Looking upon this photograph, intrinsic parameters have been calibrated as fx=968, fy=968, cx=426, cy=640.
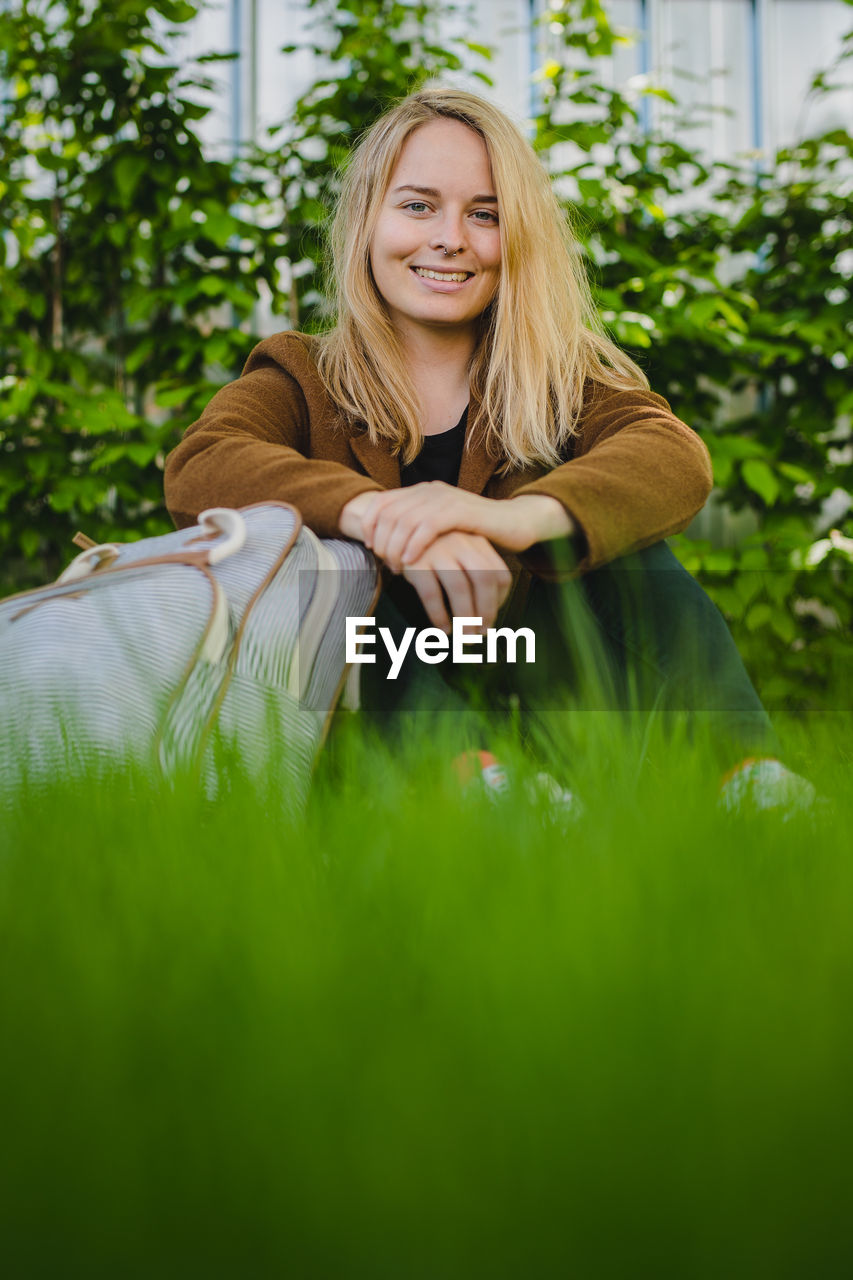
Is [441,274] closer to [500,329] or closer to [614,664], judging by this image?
[500,329]

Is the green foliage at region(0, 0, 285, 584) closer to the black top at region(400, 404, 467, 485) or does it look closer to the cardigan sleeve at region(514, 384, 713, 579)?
the black top at region(400, 404, 467, 485)

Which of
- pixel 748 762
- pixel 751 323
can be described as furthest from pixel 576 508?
pixel 751 323

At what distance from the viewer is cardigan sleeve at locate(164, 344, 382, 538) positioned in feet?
3.34

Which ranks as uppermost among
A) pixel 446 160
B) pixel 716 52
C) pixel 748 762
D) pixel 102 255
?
pixel 716 52

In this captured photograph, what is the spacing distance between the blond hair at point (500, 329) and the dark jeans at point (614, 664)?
243 mm

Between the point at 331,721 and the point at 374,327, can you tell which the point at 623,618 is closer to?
the point at 331,721

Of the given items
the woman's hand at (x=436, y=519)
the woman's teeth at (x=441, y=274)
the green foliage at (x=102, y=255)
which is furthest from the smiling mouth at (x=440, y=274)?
the green foliage at (x=102, y=255)

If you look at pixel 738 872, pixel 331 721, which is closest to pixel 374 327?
pixel 331 721

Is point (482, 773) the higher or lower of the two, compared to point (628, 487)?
lower

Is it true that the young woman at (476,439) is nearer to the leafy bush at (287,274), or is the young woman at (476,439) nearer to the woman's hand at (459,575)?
the woman's hand at (459,575)

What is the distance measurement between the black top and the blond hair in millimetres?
32

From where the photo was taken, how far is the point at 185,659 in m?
0.77

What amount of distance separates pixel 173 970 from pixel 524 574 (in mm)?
831

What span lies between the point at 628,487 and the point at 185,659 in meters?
0.52
